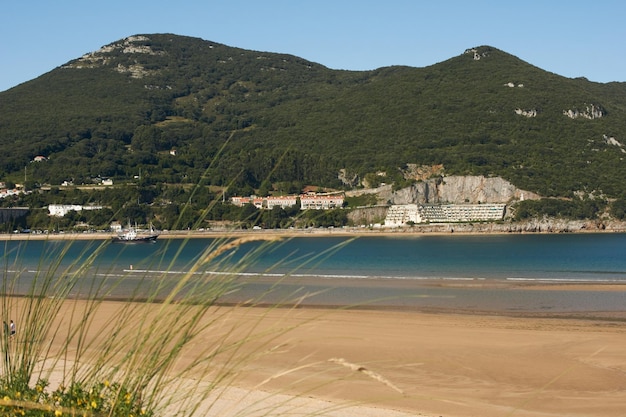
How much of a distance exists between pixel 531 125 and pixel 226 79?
7843 cm

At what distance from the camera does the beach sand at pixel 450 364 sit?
9.58 meters

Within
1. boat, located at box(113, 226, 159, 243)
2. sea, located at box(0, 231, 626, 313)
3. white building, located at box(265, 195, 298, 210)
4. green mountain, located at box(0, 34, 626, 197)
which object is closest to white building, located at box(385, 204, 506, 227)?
green mountain, located at box(0, 34, 626, 197)

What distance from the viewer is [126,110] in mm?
140500

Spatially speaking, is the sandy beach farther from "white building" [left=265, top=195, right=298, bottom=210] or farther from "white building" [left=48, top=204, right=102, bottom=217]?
"white building" [left=265, top=195, right=298, bottom=210]

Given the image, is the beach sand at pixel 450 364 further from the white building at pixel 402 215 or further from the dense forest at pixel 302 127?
the white building at pixel 402 215

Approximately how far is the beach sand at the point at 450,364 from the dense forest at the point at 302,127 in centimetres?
5280

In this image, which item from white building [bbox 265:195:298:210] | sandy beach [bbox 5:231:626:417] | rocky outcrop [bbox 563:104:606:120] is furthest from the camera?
rocky outcrop [bbox 563:104:606:120]

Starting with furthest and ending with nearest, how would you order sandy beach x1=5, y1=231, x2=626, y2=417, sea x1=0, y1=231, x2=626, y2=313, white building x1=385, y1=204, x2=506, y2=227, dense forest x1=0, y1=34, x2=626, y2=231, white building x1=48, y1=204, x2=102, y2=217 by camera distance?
dense forest x1=0, y1=34, x2=626, y2=231
white building x1=385, y1=204, x2=506, y2=227
white building x1=48, y1=204, x2=102, y2=217
sea x1=0, y1=231, x2=626, y2=313
sandy beach x1=5, y1=231, x2=626, y2=417

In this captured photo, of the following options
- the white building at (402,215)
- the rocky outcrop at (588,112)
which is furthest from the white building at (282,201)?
the rocky outcrop at (588,112)

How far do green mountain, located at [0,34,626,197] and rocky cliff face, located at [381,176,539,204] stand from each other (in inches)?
62.6

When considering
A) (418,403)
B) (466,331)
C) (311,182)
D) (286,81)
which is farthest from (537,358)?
(286,81)

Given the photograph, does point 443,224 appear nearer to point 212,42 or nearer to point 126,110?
point 126,110

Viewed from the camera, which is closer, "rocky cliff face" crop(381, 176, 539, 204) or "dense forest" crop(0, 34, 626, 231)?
"rocky cliff face" crop(381, 176, 539, 204)

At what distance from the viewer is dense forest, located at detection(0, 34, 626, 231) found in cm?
9394
